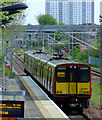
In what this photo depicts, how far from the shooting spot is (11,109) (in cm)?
747

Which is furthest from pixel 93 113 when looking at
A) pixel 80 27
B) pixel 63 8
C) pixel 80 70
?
pixel 63 8

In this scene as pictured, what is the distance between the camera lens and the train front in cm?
1462

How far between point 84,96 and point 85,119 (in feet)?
4.69

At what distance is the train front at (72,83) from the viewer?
1462cm

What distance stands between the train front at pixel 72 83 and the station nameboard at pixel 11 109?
7.14 metres

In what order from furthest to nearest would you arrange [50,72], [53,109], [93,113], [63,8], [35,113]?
[63,8]
[50,72]
[93,113]
[53,109]
[35,113]

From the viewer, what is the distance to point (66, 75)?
48.1 ft

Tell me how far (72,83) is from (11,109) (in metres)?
7.38

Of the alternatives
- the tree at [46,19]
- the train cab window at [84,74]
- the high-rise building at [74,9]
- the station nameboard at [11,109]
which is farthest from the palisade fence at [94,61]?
the station nameboard at [11,109]

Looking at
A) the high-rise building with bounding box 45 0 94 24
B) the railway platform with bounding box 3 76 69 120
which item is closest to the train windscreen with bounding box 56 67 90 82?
the railway platform with bounding box 3 76 69 120

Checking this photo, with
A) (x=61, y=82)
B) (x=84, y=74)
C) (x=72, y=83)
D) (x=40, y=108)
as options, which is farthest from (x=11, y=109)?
(x=84, y=74)

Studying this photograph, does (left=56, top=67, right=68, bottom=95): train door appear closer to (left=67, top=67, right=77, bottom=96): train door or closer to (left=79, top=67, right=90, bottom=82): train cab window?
(left=67, top=67, right=77, bottom=96): train door

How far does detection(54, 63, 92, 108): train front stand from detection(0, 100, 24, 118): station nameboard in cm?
714

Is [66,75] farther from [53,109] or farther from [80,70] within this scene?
[53,109]
